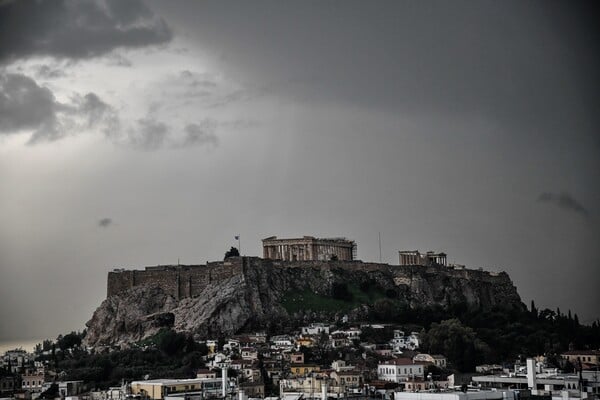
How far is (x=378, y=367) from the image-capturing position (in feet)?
186

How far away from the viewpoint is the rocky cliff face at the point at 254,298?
228ft

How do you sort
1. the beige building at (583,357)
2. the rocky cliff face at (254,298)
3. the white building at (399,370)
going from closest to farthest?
the white building at (399,370), the beige building at (583,357), the rocky cliff face at (254,298)

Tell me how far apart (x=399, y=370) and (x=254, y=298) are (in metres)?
18.0

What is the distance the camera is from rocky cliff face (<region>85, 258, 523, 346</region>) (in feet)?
228

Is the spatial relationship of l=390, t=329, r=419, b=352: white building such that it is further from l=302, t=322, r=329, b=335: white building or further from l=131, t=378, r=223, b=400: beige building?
l=131, t=378, r=223, b=400: beige building

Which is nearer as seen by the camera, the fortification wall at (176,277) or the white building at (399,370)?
the white building at (399,370)

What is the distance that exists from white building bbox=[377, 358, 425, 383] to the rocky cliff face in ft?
48.1

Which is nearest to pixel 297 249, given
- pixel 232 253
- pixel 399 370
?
pixel 232 253

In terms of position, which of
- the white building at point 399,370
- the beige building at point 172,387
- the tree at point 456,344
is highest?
the tree at point 456,344

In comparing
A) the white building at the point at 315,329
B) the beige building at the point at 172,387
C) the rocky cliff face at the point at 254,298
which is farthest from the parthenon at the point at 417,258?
the beige building at the point at 172,387

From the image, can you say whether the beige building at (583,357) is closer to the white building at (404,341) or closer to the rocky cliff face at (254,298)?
the white building at (404,341)

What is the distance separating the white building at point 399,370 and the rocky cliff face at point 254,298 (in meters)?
14.7

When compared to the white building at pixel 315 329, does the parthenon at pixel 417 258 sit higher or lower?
higher

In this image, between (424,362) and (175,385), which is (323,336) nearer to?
(424,362)
